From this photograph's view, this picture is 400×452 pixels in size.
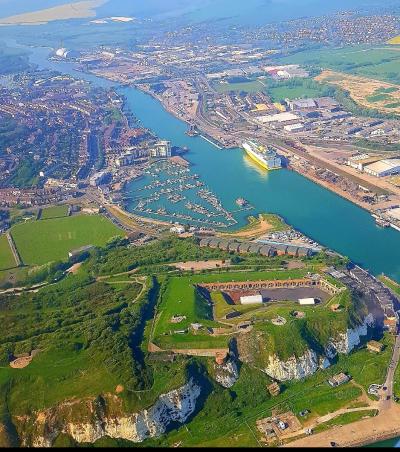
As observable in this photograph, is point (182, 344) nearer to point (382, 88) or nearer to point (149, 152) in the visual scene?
point (149, 152)

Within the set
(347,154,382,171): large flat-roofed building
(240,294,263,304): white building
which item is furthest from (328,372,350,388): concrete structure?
(347,154,382,171): large flat-roofed building

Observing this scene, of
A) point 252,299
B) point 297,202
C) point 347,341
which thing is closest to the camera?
point 347,341

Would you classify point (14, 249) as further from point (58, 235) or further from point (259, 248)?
point (259, 248)

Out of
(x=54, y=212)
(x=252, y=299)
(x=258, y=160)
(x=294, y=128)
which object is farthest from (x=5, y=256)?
(x=294, y=128)

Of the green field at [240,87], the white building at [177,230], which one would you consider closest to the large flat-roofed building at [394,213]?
the white building at [177,230]

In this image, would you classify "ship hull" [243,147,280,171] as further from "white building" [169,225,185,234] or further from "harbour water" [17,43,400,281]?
Result: "white building" [169,225,185,234]

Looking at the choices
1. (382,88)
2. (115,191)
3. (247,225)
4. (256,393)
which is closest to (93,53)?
(382,88)
